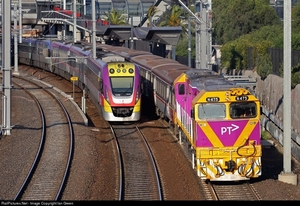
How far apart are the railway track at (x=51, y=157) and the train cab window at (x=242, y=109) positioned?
5407 millimetres

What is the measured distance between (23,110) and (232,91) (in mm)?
19953

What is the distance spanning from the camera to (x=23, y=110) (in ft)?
122

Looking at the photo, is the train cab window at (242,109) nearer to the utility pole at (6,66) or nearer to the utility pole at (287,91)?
the utility pole at (287,91)

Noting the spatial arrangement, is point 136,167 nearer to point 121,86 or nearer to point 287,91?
point 287,91

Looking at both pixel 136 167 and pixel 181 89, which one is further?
pixel 181 89

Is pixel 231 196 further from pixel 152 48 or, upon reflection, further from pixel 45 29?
pixel 45 29

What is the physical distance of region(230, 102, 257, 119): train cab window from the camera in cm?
1947

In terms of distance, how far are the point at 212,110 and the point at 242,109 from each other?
86 centimetres

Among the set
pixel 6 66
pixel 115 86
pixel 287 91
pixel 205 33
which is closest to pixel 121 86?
pixel 115 86

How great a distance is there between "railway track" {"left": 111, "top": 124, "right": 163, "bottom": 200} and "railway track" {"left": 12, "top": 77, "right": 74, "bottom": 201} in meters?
1.88

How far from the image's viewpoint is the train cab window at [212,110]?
64.0ft

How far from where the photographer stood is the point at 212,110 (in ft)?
64.1

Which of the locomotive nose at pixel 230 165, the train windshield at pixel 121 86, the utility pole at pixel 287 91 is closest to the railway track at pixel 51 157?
the train windshield at pixel 121 86

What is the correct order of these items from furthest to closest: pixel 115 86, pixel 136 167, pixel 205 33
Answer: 1. pixel 205 33
2. pixel 115 86
3. pixel 136 167
